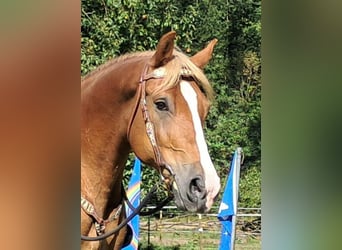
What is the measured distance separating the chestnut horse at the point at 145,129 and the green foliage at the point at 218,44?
0.03 metres

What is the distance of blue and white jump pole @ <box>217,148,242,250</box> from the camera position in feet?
4.35

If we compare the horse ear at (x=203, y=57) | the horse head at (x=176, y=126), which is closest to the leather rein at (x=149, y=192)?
the horse head at (x=176, y=126)

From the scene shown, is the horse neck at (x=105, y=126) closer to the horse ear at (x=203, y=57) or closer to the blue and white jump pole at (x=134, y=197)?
the blue and white jump pole at (x=134, y=197)

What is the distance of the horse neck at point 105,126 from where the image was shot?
129cm

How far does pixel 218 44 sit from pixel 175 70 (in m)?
0.15

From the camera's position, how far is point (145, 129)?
128cm

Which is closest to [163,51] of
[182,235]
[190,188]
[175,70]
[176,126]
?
[175,70]

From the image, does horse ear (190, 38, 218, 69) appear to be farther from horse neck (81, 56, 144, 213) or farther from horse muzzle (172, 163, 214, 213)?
horse muzzle (172, 163, 214, 213)

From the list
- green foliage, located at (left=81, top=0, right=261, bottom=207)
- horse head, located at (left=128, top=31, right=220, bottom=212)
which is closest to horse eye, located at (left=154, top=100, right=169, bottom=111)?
horse head, located at (left=128, top=31, right=220, bottom=212)
